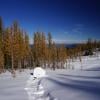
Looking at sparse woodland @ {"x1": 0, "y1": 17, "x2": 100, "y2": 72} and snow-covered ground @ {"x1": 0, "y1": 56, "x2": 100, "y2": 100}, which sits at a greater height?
sparse woodland @ {"x1": 0, "y1": 17, "x2": 100, "y2": 72}

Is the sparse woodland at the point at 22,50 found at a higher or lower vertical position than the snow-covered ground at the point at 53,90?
higher

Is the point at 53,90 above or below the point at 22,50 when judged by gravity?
below

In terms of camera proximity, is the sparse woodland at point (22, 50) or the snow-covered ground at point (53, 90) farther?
the sparse woodland at point (22, 50)

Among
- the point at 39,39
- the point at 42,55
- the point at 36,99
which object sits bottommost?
the point at 36,99

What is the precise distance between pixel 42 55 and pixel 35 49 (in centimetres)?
331

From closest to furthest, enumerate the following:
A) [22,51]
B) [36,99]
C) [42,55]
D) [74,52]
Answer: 1. [36,99]
2. [22,51]
3. [42,55]
4. [74,52]

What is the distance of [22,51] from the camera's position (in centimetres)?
6531

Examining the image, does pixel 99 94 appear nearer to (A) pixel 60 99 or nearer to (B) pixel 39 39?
(A) pixel 60 99

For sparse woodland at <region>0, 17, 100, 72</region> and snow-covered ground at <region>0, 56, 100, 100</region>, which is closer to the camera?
snow-covered ground at <region>0, 56, 100, 100</region>

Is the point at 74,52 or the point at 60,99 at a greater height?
the point at 74,52

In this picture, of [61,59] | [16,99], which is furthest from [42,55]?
[16,99]

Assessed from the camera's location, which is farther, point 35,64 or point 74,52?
point 74,52

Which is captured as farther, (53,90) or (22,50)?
(22,50)

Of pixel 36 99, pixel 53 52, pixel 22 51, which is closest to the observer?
pixel 36 99
